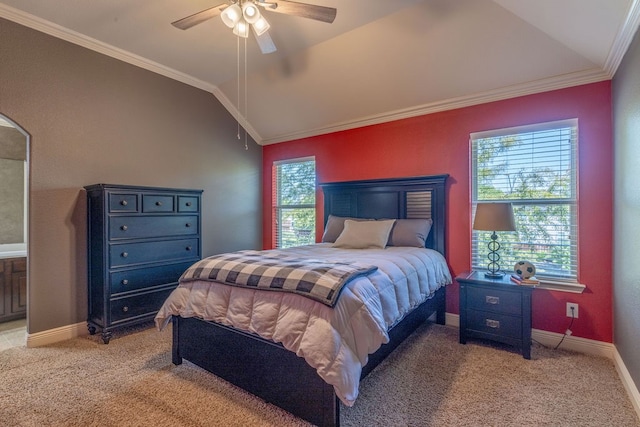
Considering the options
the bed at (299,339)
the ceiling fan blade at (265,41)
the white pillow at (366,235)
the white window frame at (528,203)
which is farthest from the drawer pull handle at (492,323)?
the ceiling fan blade at (265,41)

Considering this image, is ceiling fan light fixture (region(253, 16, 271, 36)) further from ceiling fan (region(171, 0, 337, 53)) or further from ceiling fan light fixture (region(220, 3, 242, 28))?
ceiling fan light fixture (region(220, 3, 242, 28))

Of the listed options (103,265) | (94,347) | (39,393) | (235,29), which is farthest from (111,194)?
(235,29)

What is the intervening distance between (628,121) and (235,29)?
8.94 feet

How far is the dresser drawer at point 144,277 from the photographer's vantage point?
2857mm

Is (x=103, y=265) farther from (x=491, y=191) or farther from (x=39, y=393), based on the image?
(x=491, y=191)

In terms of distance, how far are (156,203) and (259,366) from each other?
2.06m

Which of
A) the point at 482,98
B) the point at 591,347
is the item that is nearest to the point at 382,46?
Result: the point at 482,98

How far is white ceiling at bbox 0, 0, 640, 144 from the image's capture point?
237 centimetres

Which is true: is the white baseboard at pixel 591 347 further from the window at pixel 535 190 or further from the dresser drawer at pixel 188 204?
the dresser drawer at pixel 188 204

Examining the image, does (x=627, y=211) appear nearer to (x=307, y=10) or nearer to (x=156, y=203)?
(x=307, y=10)

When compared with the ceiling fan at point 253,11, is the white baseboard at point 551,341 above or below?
below

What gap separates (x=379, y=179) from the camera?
3.69 m

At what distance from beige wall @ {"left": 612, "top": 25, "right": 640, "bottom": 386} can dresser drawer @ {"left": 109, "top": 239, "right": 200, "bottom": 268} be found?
144 inches

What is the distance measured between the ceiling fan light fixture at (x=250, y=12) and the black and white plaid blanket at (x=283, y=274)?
163 cm
